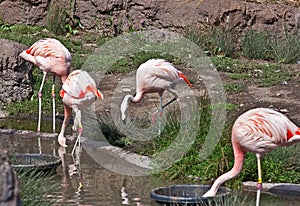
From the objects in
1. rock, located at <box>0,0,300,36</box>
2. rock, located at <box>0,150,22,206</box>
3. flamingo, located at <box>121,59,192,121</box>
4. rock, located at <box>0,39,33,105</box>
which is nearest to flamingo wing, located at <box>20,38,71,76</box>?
flamingo, located at <box>121,59,192,121</box>

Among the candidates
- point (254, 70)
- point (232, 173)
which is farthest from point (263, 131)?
point (254, 70)

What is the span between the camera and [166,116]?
740 cm

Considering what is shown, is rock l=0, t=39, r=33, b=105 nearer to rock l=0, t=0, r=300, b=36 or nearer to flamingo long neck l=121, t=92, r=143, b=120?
flamingo long neck l=121, t=92, r=143, b=120

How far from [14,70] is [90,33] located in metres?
5.37

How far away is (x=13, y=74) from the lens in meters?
9.49

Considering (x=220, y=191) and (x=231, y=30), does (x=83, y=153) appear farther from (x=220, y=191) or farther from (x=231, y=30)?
(x=231, y=30)

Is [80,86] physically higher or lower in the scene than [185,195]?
higher

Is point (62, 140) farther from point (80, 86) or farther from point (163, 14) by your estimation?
point (163, 14)

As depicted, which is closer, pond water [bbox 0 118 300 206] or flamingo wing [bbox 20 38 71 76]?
pond water [bbox 0 118 300 206]

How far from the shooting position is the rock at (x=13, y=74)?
9352 mm

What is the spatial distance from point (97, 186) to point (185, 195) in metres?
0.87

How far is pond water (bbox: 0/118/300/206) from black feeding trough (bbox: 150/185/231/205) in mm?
102

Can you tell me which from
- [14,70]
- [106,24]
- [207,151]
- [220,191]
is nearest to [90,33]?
[106,24]

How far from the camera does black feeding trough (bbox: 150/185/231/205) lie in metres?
5.05
